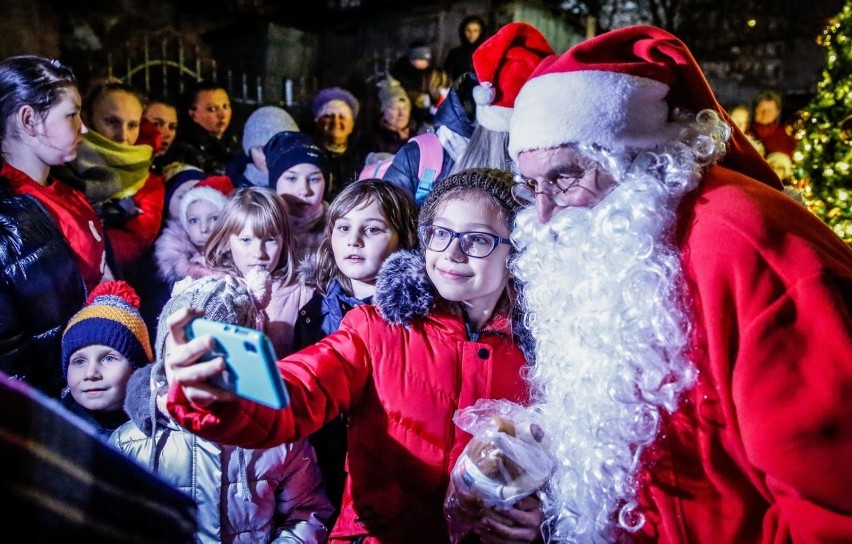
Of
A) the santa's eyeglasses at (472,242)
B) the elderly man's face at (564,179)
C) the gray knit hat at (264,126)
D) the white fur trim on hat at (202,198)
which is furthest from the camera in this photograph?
the gray knit hat at (264,126)

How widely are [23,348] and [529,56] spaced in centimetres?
288

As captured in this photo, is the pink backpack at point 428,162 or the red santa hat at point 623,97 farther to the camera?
the pink backpack at point 428,162

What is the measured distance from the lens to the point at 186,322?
1.39 meters

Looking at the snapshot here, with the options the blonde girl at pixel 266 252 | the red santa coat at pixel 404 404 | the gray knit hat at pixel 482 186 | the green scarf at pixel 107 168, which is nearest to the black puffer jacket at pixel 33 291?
the green scarf at pixel 107 168

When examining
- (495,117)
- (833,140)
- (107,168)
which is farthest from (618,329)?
(833,140)

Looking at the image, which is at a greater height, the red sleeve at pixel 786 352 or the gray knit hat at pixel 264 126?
the red sleeve at pixel 786 352

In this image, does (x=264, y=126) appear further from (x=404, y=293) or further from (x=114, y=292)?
(x=404, y=293)

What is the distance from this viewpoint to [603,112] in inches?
61.2

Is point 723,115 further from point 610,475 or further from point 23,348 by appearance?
point 23,348

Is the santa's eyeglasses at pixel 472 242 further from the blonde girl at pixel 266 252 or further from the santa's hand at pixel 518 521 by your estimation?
the blonde girl at pixel 266 252

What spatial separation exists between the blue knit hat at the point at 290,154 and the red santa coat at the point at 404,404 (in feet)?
7.36

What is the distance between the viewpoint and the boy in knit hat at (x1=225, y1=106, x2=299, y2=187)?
5.08 metres

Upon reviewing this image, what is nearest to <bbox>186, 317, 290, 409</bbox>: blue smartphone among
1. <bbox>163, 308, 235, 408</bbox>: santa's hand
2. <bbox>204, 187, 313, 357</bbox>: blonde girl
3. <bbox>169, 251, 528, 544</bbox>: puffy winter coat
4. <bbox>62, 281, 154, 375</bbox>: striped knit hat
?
<bbox>163, 308, 235, 408</bbox>: santa's hand

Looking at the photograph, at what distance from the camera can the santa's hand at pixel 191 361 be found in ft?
4.44
